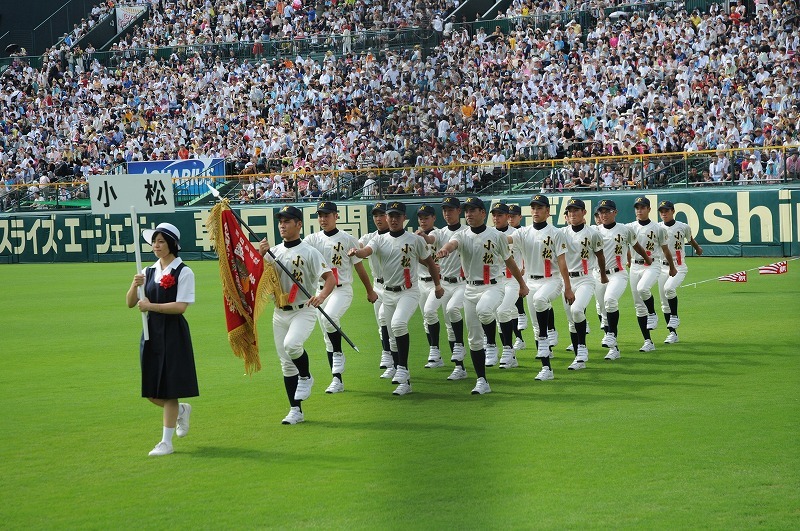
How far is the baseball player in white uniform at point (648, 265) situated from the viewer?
11500mm

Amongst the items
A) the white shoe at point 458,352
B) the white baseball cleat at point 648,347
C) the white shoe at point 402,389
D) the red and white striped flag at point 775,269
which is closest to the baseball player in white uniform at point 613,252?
the white baseball cleat at point 648,347

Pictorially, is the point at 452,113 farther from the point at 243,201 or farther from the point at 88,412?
the point at 243,201

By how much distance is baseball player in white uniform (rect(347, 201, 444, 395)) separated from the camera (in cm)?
914

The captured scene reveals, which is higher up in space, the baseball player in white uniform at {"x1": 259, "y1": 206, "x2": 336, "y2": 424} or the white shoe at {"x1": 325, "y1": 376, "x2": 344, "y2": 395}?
the baseball player in white uniform at {"x1": 259, "y1": 206, "x2": 336, "y2": 424}

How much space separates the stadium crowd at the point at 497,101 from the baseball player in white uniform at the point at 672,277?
2495mm

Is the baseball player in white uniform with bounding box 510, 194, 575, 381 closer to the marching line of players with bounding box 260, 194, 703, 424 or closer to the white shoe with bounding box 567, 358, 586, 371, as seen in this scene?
the marching line of players with bounding box 260, 194, 703, 424

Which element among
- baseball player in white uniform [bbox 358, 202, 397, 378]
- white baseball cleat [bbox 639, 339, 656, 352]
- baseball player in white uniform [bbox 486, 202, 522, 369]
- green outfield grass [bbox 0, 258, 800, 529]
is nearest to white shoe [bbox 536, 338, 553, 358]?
green outfield grass [bbox 0, 258, 800, 529]

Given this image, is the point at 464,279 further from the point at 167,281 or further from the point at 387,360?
the point at 167,281

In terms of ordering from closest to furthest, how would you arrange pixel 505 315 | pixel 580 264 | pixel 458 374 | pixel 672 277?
pixel 458 374
pixel 505 315
pixel 580 264
pixel 672 277

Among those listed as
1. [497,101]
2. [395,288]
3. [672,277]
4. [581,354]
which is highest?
[497,101]

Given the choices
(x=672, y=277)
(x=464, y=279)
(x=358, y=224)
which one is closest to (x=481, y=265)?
(x=464, y=279)

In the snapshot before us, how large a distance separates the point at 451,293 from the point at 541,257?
99 cm

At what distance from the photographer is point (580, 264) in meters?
10.6

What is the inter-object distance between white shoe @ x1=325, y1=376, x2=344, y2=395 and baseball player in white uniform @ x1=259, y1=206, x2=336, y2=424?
1.12m
